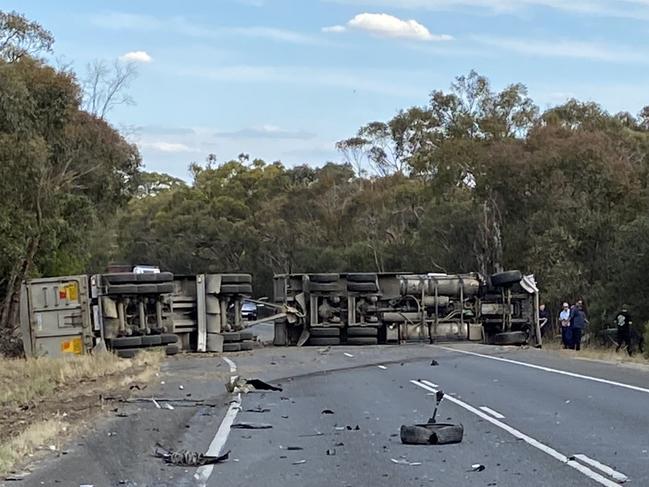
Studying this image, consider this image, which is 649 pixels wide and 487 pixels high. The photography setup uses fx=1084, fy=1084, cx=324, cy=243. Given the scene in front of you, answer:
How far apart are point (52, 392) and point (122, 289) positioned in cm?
1057

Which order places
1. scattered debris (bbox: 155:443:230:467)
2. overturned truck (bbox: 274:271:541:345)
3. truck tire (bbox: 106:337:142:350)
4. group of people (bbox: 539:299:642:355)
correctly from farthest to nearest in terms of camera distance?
overturned truck (bbox: 274:271:541:345) → group of people (bbox: 539:299:642:355) → truck tire (bbox: 106:337:142:350) → scattered debris (bbox: 155:443:230:467)

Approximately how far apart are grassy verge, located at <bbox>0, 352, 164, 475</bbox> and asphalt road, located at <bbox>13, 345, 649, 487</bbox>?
1.66 ft

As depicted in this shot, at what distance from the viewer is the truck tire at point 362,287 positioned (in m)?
36.6

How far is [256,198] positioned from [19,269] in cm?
5150

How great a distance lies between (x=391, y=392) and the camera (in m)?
18.5

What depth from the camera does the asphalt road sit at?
10023 millimetres

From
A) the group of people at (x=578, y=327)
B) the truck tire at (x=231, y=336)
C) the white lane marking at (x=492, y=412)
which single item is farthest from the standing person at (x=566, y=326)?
the white lane marking at (x=492, y=412)

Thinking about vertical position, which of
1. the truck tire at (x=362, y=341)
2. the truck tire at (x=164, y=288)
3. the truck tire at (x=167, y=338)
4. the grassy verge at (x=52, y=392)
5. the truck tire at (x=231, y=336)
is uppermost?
the truck tire at (x=164, y=288)

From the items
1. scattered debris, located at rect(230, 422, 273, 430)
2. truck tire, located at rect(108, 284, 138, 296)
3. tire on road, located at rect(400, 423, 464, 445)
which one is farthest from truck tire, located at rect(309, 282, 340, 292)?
tire on road, located at rect(400, 423, 464, 445)

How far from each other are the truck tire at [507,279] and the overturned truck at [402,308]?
0.03 m

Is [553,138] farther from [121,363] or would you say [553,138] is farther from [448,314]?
[121,363]

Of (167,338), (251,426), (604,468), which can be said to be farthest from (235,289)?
(604,468)

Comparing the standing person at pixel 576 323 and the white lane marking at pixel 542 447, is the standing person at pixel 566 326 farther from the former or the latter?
the white lane marking at pixel 542 447

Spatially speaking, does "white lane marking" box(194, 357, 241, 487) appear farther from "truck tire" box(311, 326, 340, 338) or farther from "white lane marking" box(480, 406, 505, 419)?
"truck tire" box(311, 326, 340, 338)
